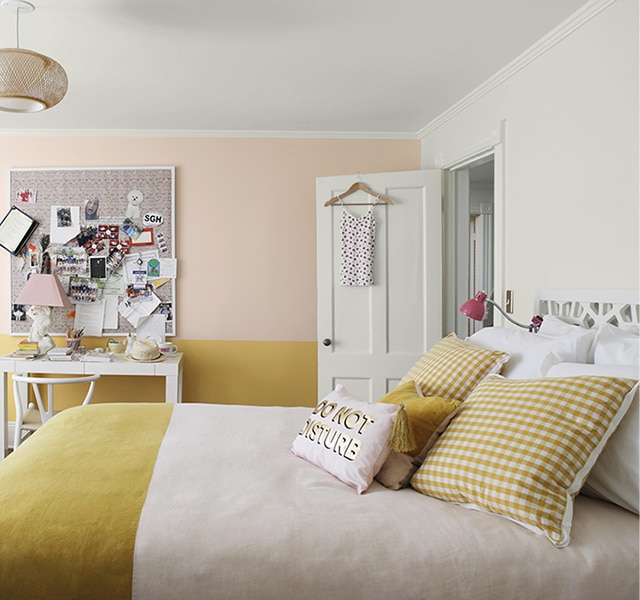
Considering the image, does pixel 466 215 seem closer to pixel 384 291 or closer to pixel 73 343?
pixel 384 291

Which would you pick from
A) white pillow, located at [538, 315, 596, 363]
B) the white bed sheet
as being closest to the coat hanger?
white pillow, located at [538, 315, 596, 363]

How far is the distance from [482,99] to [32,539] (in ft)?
10.0

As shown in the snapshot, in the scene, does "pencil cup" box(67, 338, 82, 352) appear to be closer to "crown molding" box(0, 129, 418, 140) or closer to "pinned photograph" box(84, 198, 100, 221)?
"pinned photograph" box(84, 198, 100, 221)

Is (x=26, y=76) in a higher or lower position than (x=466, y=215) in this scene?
higher

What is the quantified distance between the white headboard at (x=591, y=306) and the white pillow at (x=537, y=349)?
21cm

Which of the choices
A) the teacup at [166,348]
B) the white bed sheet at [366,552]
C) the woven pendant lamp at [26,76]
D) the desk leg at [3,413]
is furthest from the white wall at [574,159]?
the desk leg at [3,413]

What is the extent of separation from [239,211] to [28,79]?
2088 millimetres

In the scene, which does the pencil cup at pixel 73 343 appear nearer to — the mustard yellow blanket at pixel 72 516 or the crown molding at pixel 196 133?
the crown molding at pixel 196 133

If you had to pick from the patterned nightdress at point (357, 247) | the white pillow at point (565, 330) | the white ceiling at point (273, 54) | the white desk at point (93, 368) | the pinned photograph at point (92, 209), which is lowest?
the white desk at point (93, 368)

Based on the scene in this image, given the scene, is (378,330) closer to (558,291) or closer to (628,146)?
(558,291)

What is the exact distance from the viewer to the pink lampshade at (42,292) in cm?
404

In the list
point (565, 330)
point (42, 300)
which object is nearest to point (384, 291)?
point (565, 330)

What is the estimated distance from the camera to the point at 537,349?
2010 millimetres

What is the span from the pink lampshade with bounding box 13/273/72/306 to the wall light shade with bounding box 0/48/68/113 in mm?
1835
